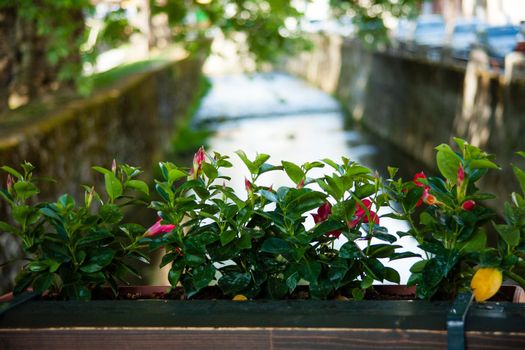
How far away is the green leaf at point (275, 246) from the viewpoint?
2475 millimetres

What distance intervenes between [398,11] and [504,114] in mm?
2865

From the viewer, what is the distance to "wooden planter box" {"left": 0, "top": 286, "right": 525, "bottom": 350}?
1.97 m

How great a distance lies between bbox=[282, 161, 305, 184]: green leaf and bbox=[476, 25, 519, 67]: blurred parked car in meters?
11.9

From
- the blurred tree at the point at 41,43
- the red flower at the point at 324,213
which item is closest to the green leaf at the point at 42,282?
the red flower at the point at 324,213

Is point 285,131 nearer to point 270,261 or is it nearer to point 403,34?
point 403,34

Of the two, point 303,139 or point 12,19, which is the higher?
point 12,19

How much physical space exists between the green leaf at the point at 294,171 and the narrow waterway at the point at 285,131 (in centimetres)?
628

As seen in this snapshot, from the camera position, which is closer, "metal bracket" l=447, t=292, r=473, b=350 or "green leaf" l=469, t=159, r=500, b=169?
"metal bracket" l=447, t=292, r=473, b=350

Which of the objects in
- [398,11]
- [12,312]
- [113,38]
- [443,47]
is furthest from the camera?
[443,47]

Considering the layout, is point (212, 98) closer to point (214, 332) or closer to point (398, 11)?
point (398, 11)

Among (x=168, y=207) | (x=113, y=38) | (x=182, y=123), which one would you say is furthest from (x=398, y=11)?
(x=168, y=207)

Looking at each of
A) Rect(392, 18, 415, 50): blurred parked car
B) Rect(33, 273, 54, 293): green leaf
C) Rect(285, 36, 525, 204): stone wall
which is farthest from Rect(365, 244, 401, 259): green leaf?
Rect(392, 18, 415, 50): blurred parked car

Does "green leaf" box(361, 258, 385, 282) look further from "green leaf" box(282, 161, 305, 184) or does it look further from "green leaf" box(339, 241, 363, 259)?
"green leaf" box(282, 161, 305, 184)

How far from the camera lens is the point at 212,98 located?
36.4 metres
